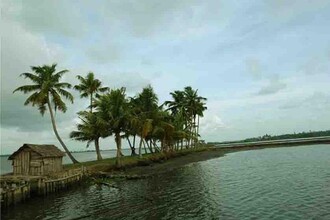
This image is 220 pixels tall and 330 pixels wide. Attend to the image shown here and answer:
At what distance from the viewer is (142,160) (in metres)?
61.6

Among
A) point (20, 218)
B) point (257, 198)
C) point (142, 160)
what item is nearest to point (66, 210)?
point (20, 218)

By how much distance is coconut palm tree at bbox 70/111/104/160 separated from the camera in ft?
193

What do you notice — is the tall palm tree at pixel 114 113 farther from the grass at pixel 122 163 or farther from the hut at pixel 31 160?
the hut at pixel 31 160

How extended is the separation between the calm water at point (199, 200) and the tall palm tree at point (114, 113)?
50.8 ft

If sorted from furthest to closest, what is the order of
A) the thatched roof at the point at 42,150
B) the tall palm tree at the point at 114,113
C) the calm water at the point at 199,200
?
the tall palm tree at the point at 114,113 → the thatched roof at the point at 42,150 → the calm water at the point at 199,200

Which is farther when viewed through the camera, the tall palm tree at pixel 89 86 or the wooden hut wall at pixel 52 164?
the tall palm tree at pixel 89 86

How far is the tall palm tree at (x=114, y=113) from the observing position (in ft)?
176

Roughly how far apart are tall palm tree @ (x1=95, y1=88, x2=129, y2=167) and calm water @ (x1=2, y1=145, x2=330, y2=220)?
15.5 meters

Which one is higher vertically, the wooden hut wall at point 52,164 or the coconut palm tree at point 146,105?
the coconut palm tree at point 146,105

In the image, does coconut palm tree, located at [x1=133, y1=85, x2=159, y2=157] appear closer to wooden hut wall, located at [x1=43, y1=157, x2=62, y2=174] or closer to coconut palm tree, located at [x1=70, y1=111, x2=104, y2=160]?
coconut palm tree, located at [x1=70, y1=111, x2=104, y2=160]

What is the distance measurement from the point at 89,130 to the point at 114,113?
Result: 7.05 meters

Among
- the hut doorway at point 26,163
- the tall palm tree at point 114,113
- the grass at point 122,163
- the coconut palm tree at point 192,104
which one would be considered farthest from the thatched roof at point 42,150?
the coconut palm tree at point 192,104

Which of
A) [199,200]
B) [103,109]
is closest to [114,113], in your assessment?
[103,109]

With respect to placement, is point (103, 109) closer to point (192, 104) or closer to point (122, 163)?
point (122, 163)
